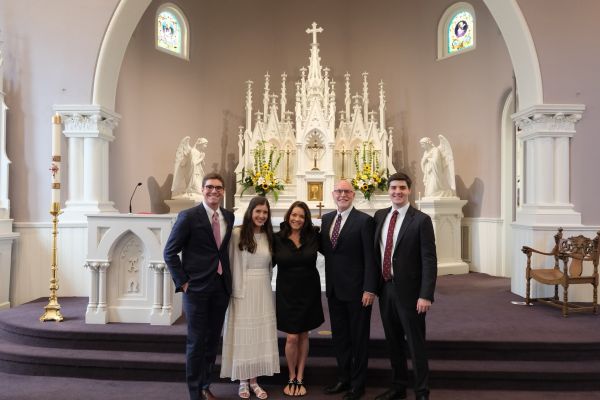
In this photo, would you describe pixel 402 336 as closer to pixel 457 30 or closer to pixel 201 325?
pixel 201 325

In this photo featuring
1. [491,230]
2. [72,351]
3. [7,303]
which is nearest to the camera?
[72,351]

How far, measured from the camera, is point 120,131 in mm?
7922

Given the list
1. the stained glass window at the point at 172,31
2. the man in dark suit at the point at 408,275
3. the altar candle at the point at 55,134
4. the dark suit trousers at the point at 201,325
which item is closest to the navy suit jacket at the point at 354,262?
the man in dark suit at the point at 408,275

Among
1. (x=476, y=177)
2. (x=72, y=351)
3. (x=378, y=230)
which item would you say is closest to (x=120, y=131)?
(x=72, y=351)

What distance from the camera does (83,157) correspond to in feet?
20.2

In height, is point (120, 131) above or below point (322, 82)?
below

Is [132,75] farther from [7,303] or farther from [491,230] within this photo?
[491,230]

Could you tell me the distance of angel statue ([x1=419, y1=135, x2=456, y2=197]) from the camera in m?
8.56

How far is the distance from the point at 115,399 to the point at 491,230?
7049 mm

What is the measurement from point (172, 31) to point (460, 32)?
5679 millimetres

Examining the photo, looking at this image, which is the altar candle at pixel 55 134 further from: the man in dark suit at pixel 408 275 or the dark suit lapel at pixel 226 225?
the man in dark suit at pixel 408 275

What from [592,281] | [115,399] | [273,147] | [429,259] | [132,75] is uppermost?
[132,75]

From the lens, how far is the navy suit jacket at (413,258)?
333cm

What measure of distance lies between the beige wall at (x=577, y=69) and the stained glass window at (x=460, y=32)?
332 cm
